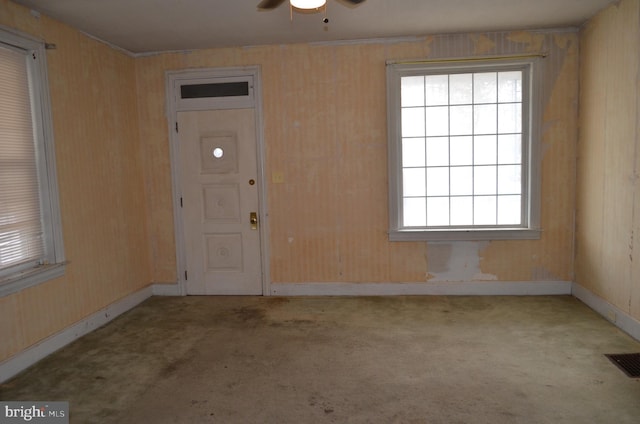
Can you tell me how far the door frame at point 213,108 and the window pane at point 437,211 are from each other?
1.74 m

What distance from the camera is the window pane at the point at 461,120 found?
14.7ft

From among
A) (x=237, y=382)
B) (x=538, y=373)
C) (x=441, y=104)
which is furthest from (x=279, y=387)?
(x=441, y=104)

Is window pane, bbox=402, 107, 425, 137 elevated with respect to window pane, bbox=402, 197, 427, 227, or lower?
elevated

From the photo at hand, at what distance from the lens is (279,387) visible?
9.28 feet

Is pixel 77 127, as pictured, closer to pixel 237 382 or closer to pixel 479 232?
pixel 237 382

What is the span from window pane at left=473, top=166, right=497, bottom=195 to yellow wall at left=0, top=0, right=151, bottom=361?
360cm

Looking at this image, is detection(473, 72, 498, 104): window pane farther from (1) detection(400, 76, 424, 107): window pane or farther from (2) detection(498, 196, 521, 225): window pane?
(2) detection(498, 196, 521, 225): window pane

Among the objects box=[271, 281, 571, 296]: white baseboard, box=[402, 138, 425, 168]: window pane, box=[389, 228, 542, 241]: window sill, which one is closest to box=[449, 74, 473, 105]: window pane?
box=[402, 138, 425, 168]: window pane

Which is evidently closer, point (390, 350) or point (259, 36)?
point (390, 350)

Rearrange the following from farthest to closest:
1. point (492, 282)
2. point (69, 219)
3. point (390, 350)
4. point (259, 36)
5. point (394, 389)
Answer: point (492, 282) → point (259, 36) → point (69, 219) → point (390, 350) → point (394, 389)

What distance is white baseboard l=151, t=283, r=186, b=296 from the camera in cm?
492

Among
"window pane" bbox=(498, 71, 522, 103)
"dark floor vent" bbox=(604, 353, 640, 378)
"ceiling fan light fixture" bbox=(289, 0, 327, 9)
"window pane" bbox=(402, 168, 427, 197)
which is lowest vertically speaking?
"dark floor vent" bbox=(604, 353, 640, 378)

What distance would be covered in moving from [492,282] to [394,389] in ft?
7.53

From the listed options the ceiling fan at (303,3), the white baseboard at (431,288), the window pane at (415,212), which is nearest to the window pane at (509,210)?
the white baseboard at (431,288)
